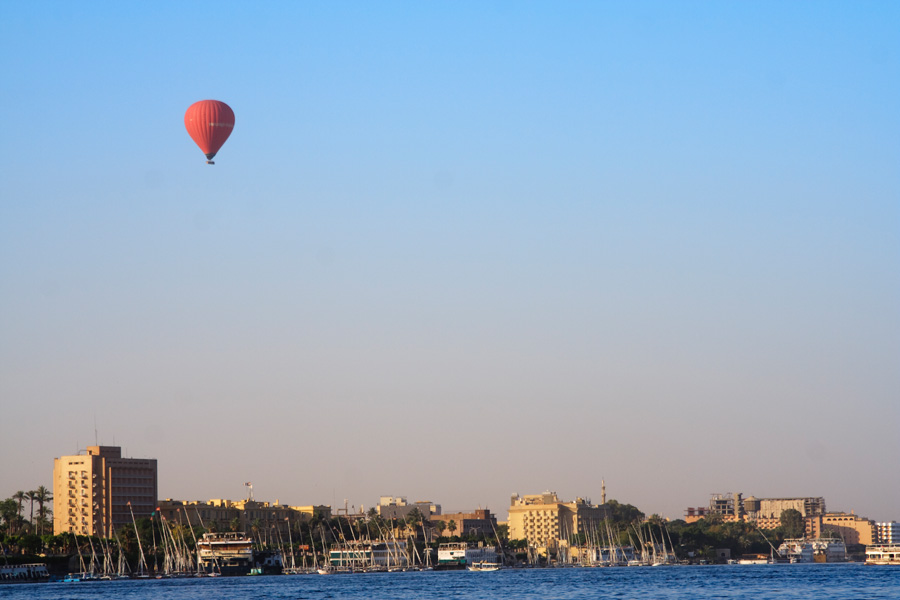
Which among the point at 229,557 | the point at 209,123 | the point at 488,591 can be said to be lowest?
the point at 488,591

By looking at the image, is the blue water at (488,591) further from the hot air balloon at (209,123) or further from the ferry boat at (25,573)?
the hot air balloon at (209,123)

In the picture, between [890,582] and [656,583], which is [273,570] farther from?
[890,582]

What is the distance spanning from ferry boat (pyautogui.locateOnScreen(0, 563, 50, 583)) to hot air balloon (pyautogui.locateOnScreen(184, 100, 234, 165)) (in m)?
81.6

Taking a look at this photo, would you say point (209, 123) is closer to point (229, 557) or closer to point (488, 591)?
point (488, 591)

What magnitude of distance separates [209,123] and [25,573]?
8725cm

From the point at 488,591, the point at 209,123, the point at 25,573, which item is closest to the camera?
the point at 209,123

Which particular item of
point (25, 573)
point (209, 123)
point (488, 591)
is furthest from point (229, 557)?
point (209, 123)

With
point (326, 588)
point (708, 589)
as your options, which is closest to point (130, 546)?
point (326, 588)

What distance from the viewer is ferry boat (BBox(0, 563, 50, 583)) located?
15532 cm

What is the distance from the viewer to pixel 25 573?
159m

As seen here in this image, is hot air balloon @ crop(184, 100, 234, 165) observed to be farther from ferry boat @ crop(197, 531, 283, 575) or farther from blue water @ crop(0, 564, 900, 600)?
ferry boat @ crop(197, 531, 283, 575)

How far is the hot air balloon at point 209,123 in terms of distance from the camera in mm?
92625

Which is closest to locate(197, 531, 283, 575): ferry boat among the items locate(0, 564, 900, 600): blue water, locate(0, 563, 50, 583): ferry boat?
locate(0, 563, 50, 583): ferry boat

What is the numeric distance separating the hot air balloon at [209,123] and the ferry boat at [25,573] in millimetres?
81550
